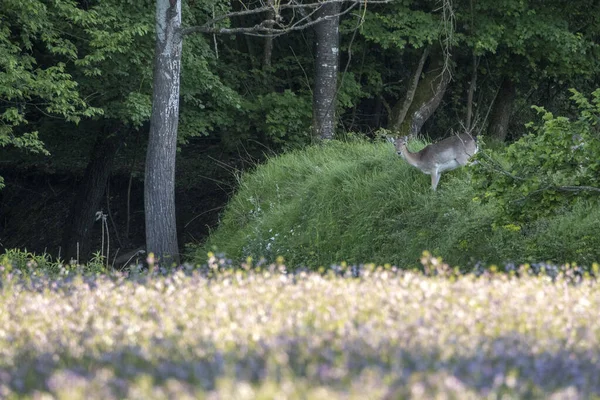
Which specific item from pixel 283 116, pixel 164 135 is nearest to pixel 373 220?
pixel 164 135

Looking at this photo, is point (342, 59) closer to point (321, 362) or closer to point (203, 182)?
point (203, 182)

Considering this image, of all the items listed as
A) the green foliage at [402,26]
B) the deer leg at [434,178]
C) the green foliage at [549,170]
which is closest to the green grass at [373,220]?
the deer leg at [434,178]

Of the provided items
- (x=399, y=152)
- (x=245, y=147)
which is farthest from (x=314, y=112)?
(x=399, y=152)

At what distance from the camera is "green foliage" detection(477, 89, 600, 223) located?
430 inches

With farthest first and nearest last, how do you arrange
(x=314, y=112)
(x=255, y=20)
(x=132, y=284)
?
(x=255, y=20)
(x=314, y=112)
(x=132, y=284)

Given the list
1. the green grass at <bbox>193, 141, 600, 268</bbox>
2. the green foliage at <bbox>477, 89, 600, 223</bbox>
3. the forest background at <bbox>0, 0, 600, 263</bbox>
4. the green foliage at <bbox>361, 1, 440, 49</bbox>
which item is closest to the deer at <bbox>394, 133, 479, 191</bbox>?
the green grass at <bbox>193, 141, 600, 268</bbox>

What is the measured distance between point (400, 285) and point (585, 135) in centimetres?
453

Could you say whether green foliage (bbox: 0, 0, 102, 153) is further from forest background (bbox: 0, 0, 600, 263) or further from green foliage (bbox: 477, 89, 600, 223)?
green foliage (bbox: 477, 89, 600, 223)

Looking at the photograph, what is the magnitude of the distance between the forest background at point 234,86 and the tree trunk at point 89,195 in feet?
0.11

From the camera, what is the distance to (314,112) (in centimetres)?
2244

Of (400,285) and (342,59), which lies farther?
(342,59)

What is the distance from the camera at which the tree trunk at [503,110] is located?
86.2 feet

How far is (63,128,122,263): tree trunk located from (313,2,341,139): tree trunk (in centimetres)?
481

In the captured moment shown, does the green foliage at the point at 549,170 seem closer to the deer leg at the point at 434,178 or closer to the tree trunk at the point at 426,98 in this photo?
the deer leg at the point at 434,178
